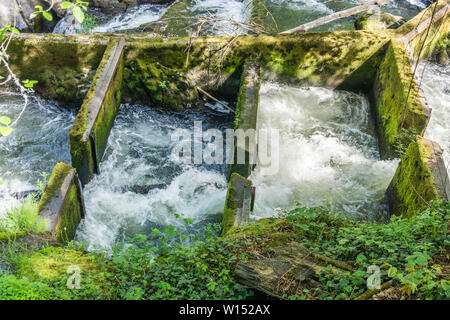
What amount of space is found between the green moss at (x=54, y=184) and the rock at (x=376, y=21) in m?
7.47

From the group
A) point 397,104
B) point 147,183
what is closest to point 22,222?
point 147,183

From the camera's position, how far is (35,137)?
6.96 m

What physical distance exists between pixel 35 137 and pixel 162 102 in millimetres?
2327

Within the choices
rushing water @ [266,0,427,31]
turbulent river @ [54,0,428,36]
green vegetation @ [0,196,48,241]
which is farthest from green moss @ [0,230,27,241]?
rushing water @ [266,0,427,31]

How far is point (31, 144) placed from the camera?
6.85 m

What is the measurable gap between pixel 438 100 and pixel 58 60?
24.9 feet

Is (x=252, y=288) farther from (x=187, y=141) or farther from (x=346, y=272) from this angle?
(x=187, y=141)

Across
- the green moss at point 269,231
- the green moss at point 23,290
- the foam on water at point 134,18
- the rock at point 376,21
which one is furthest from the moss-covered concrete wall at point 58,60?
the rock at point 376,21

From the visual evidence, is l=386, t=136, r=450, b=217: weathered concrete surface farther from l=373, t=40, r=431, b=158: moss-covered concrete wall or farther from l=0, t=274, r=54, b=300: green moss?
l=0, t=274, r=54, b=300: green moss

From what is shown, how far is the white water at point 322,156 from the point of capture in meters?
6.16

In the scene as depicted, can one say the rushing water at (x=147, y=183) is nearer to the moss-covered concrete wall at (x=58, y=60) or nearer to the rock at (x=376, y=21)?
the moss-covered concrete wall at (x=58, y=60)

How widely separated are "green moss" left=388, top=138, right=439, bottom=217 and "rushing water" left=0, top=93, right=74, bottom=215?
5.21 metres

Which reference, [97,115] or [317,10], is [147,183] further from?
[317,10]

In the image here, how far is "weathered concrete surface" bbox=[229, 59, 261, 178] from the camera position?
5766 millimetres
